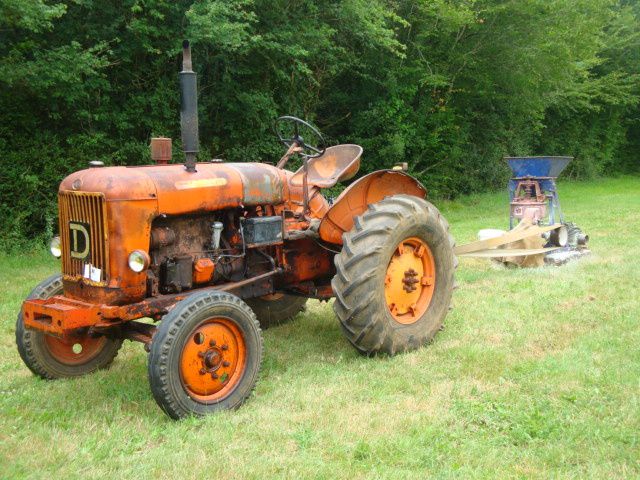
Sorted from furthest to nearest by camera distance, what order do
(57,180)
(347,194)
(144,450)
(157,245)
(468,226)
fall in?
1. (468,226)
2. (57,180)
3. (347,194)
4. (157,245)
5. (144,450)

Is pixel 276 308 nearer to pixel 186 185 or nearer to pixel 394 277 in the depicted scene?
pixel 394 277

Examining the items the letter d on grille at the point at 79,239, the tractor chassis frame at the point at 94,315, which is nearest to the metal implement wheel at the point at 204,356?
the tractor chassis frame at the point at 94,315

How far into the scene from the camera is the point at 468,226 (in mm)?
12133

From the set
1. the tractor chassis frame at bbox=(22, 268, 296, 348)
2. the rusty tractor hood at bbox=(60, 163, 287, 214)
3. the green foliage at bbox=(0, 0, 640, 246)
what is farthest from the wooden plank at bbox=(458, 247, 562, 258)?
the green foliage at bbox=(0, 0, 640, 246)

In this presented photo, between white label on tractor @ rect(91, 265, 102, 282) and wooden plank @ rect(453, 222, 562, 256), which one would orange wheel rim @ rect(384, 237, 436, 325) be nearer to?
wooden plank @ rect(453, 222, 562, 256)

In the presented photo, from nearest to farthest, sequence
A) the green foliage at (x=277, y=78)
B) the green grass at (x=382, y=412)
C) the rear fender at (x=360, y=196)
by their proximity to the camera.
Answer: the green grass at (x=382, y=412)
the rear fender at (x=360, y=196)
the green foliage at (x=277, y=78)

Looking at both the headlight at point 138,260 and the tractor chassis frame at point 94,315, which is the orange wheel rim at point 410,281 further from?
the headlight at point 138,260

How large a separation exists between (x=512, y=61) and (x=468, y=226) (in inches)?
200

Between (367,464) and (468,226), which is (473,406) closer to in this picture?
(367,464)

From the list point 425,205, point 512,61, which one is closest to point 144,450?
point 425,205

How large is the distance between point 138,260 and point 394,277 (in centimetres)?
182

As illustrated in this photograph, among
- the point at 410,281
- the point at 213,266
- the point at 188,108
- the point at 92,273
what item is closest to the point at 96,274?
the point at 92,273

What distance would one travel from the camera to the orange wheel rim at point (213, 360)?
139 inches

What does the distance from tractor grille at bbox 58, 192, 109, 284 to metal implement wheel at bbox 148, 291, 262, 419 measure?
59cm
